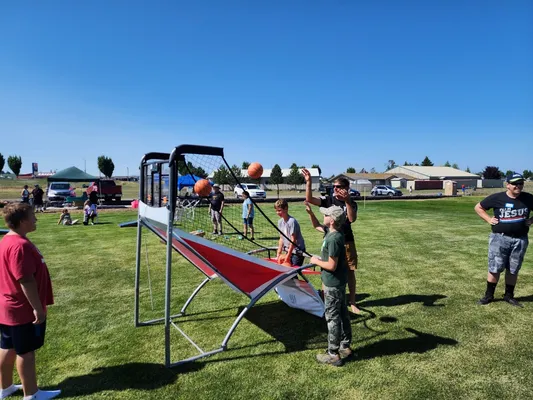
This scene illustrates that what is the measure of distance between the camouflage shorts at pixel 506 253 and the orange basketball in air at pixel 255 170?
3.87 metres

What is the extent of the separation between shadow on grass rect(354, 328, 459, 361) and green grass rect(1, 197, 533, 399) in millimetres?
12

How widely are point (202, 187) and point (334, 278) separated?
6.27 ft

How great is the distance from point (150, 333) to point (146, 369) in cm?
93

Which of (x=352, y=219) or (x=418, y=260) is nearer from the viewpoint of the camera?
(x=352, y=219)

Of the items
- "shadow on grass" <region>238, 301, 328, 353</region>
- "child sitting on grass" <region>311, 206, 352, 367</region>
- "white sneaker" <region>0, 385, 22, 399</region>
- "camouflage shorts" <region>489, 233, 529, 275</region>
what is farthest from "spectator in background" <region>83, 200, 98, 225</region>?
"camouflage shorts" <region>489, 233, 529, 275</region>

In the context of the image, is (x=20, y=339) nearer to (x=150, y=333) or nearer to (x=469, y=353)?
(x=150, y=333)

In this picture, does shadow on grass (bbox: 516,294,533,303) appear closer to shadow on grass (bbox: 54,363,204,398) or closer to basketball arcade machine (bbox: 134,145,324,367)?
basketball arcade machine (bbox: 134,145,324,367)

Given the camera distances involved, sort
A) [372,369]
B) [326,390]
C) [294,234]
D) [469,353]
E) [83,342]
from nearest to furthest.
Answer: [326,390]
[372,369]
[469,353]
[83,342]
[294,234]

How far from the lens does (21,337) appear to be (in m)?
2.87

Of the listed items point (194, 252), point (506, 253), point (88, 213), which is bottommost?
point (88, 213)

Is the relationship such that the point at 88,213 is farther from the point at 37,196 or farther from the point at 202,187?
the point at 202,187

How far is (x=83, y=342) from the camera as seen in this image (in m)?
4.31

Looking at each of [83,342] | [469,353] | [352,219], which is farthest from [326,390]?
[83,342]

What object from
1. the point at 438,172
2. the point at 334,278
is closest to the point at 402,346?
the point at 334,278
